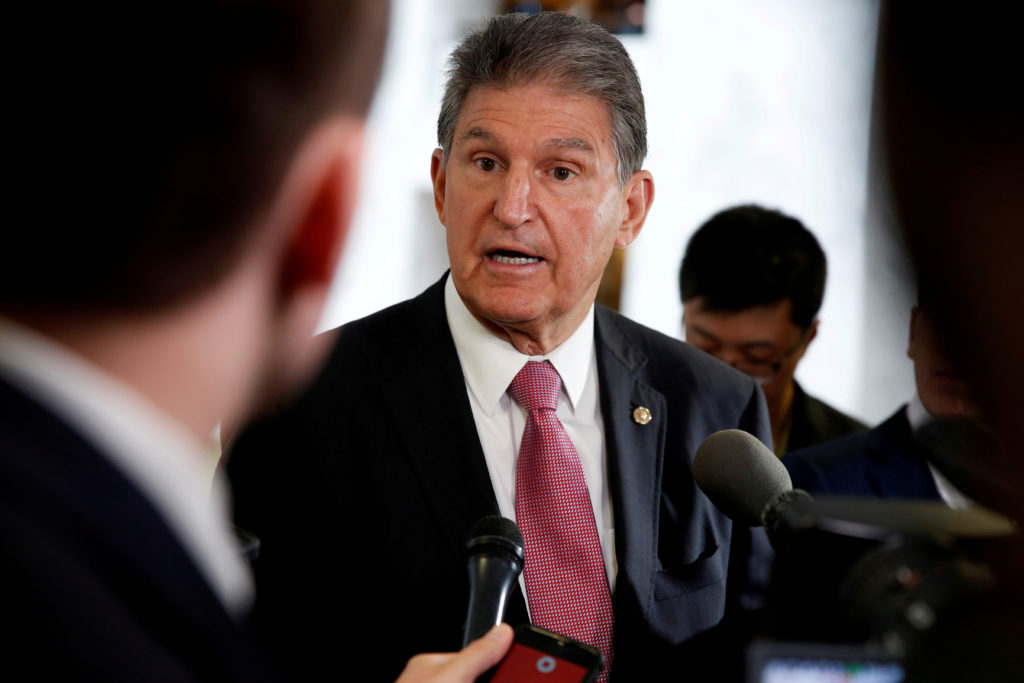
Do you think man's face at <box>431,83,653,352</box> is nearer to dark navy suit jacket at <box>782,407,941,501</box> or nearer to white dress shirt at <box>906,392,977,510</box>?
dark navy suit jacket at <box>782,407,941,501</box>

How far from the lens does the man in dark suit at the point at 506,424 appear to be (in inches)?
55.7

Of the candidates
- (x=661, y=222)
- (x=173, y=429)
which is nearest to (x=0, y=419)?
(x=173, y=429)

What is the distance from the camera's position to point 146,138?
0.42m

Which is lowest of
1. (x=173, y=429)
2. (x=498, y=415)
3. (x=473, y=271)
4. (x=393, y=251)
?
(x=393, y=251)

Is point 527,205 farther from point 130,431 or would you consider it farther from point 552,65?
point 130,431

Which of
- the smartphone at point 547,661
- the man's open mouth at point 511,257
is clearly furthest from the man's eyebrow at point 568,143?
the smartphone at point 547,661

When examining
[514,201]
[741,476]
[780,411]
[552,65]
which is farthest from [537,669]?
[780,411]

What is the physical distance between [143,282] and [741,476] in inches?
31.9

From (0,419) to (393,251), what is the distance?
3616 millimetres

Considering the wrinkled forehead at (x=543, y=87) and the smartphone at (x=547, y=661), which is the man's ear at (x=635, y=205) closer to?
the wrinkled forehead at (x=543, y=87)

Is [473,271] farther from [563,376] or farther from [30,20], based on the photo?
[30,20]

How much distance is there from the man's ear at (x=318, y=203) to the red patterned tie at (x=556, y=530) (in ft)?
3.30

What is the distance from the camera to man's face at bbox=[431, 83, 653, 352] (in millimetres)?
1572

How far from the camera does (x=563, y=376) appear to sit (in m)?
1.62
